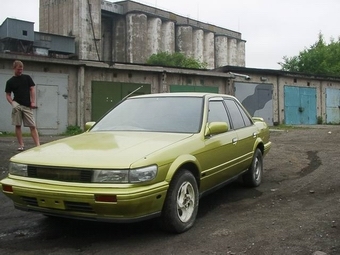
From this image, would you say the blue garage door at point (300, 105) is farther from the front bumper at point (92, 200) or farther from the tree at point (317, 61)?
the front bumper at point (92, 200)

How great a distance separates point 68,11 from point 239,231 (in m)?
47.6

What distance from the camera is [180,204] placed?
3.93 meters

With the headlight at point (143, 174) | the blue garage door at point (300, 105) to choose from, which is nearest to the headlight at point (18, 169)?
the headlight at point (143, 174)

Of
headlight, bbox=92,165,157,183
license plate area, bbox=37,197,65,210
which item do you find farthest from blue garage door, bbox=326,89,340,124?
license plate area, bbox=37,197,65,210

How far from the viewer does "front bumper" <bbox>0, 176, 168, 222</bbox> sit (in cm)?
337

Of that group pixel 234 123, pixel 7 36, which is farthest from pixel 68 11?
pixel 234 123

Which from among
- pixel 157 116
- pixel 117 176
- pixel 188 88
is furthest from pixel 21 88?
pixel 188 88

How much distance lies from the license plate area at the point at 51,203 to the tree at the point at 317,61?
41158 millimetres

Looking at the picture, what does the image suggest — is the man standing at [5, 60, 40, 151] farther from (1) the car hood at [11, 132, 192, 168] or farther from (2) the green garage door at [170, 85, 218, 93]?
(2) the green garage door at [170, 85, 218, 93]

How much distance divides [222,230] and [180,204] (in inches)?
20.7

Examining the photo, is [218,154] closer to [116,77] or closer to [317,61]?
[116,77]

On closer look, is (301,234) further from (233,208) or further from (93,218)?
(93,218)

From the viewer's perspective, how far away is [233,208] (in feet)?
16.3

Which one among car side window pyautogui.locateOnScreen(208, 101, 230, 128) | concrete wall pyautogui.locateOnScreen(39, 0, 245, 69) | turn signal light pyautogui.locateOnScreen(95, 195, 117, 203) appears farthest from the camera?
concrete wall pyautogui.locateOnScreen(39, 0, 245, 69)
